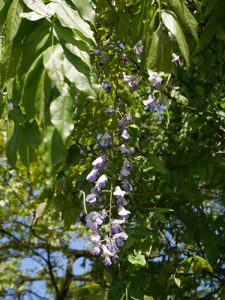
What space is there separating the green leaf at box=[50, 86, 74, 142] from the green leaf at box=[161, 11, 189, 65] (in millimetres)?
344

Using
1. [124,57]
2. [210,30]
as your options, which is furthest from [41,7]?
[124,57]

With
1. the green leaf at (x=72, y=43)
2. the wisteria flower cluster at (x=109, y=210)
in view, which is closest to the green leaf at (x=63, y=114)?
the green leaf at (x=72, y=43)

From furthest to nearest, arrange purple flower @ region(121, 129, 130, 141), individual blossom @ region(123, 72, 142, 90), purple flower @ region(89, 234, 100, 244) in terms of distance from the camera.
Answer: individual blossom @ region(123, 72, 142, 90) < purple flower @ region(121, 129, 130, 141) < purple flower @ region(89, 234, 100, 244)

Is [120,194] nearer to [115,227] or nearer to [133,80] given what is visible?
[115,227]

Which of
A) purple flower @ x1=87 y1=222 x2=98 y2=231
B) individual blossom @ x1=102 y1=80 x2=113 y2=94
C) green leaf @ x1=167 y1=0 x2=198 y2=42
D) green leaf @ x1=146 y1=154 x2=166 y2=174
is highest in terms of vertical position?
individual blossom @ x1=102 y1=80 x2=113 y2=94

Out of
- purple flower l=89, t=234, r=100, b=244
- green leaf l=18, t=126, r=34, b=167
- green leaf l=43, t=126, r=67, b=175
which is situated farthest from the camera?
purple flower l=89, t=234, r=100, b=244

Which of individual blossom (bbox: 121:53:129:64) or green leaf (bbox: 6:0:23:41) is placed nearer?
green leaf (bbox: 6:0:23:41)

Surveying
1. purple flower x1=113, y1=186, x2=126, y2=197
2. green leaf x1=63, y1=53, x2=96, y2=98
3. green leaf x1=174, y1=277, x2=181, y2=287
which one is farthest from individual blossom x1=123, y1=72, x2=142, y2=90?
green leaf x1=63, y1=53, x2=96, y2=98

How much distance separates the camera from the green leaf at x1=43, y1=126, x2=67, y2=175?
927 mm

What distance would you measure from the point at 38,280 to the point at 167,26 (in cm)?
660

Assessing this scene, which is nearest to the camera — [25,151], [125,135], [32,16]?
[32,16]

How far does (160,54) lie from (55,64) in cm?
31

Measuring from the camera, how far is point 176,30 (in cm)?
124

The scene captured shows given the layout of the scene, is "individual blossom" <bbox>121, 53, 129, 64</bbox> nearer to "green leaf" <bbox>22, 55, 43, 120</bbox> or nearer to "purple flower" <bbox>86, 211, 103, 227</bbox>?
"purple flower" <bbox>86, 211, 103, 227</bbox>
